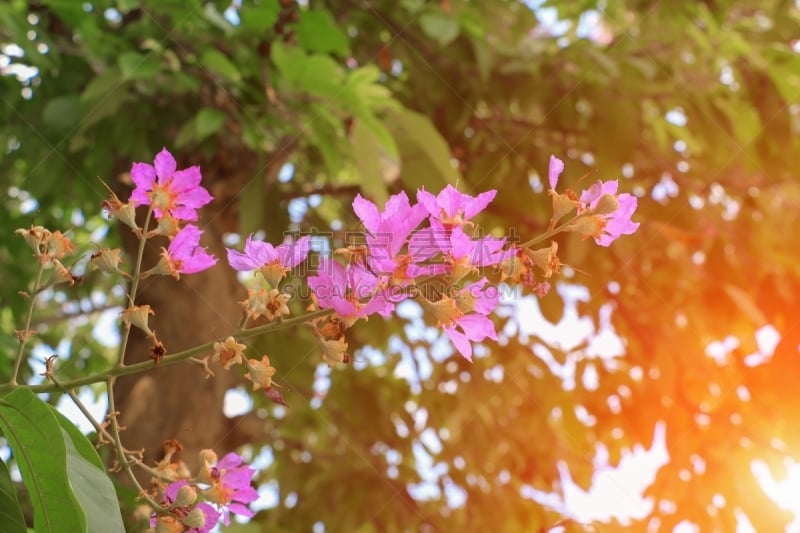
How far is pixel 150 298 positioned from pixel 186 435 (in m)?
0.40

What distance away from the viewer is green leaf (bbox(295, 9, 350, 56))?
160 centimetres

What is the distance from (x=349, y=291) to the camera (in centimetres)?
70

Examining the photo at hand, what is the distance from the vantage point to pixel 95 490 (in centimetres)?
Answer: 71

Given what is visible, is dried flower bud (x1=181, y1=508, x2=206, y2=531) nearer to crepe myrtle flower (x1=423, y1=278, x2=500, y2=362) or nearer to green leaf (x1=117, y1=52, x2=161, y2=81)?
crepe myrtle flower (x1=423, y1=278, x2=500, y2=362)

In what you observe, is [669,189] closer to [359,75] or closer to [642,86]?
[642,86]

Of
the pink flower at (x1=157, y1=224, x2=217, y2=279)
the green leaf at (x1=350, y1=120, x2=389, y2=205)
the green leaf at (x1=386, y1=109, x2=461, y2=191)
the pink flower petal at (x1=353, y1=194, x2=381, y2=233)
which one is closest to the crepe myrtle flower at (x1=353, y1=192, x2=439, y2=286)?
the pink flower petal at (x1=353, y1=194, x2=381, y2=233)

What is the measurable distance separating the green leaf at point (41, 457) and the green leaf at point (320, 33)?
1.10 m

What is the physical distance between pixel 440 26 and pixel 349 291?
1.40 m

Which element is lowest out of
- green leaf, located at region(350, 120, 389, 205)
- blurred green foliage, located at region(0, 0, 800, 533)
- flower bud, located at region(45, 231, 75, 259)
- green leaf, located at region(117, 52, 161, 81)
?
blurred green foliage, located at region(0, 0, 800, 533)

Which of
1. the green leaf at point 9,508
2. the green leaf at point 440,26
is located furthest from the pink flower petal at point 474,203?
the green leaf at point 440,26

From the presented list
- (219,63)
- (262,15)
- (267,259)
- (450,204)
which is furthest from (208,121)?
(450,204)

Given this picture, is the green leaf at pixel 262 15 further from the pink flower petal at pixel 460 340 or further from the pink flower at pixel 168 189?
the pink flower petal at pixel 460 340

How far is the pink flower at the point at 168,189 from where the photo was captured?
818 mm

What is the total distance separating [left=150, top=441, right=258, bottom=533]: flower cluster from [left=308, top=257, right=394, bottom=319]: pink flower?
9.1 inches
